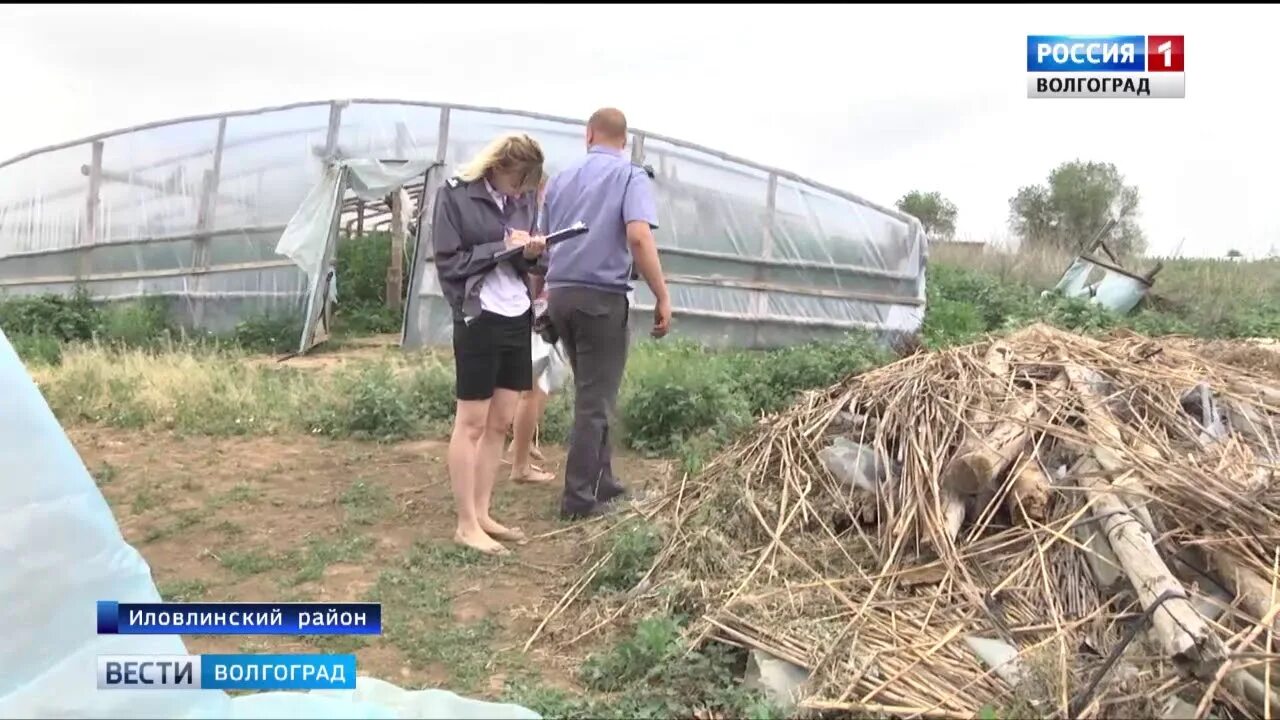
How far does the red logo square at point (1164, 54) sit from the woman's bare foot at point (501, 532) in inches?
228

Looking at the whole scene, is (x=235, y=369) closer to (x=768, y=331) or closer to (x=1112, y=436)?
(x=768, y=331)

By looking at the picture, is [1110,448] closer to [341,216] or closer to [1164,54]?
[1164,54]

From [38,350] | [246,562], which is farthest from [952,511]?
[38,350]

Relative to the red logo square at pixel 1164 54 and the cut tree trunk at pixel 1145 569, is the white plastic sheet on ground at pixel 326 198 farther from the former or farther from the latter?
the cut tree trunk at pixel 1145 569

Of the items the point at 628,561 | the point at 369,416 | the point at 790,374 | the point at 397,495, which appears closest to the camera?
the point at 628,561

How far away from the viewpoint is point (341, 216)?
11.6 m

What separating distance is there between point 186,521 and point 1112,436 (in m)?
3.96

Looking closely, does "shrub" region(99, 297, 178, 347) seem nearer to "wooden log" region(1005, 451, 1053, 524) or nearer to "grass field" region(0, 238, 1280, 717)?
"grass field" region(0, 238, 1280, 717)

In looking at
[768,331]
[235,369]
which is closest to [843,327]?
[768,331]

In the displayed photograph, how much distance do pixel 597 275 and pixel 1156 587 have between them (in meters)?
2.50

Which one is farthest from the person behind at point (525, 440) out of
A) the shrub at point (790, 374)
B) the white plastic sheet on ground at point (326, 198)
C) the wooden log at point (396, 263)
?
the wooden log at point (396, 263)

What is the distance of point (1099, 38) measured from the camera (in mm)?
6922
